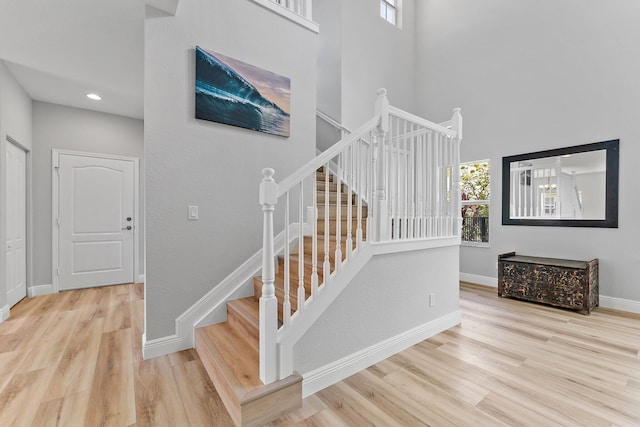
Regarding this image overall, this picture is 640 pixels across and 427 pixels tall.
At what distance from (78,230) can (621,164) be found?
22.7 feet

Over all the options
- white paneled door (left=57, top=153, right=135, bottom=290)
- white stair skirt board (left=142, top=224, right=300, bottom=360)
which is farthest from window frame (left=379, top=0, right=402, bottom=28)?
white paneled door (left=57, top=153, right=135, bottom=290)

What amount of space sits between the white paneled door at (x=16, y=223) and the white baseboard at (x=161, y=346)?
Answer: 2371 mm

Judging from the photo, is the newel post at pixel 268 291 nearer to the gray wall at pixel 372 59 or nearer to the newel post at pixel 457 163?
the newel post at pixel 457 163

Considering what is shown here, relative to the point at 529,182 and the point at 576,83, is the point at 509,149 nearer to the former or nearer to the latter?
the point at 529,182

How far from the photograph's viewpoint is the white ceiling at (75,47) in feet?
7.28

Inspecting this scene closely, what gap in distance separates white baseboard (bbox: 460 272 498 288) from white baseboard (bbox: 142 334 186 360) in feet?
13.4

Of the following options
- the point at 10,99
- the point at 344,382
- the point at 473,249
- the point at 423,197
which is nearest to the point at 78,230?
the point at 10,99

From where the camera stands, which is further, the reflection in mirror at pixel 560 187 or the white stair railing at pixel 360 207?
the reflection in mirror at pixel 560 187

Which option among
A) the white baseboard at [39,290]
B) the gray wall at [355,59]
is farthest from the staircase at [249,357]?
the white baseboard at [39,290]

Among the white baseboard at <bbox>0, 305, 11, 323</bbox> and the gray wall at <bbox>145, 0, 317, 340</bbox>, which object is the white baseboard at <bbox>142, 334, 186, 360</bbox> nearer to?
the gray wall at <bbox>145, 0, 317, 340</bbox>

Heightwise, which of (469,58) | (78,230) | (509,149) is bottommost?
(78,230)

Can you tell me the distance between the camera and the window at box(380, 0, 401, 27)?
5.05 meters

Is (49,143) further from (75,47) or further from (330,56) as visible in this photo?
(330,56)

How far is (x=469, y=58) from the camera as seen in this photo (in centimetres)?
458
